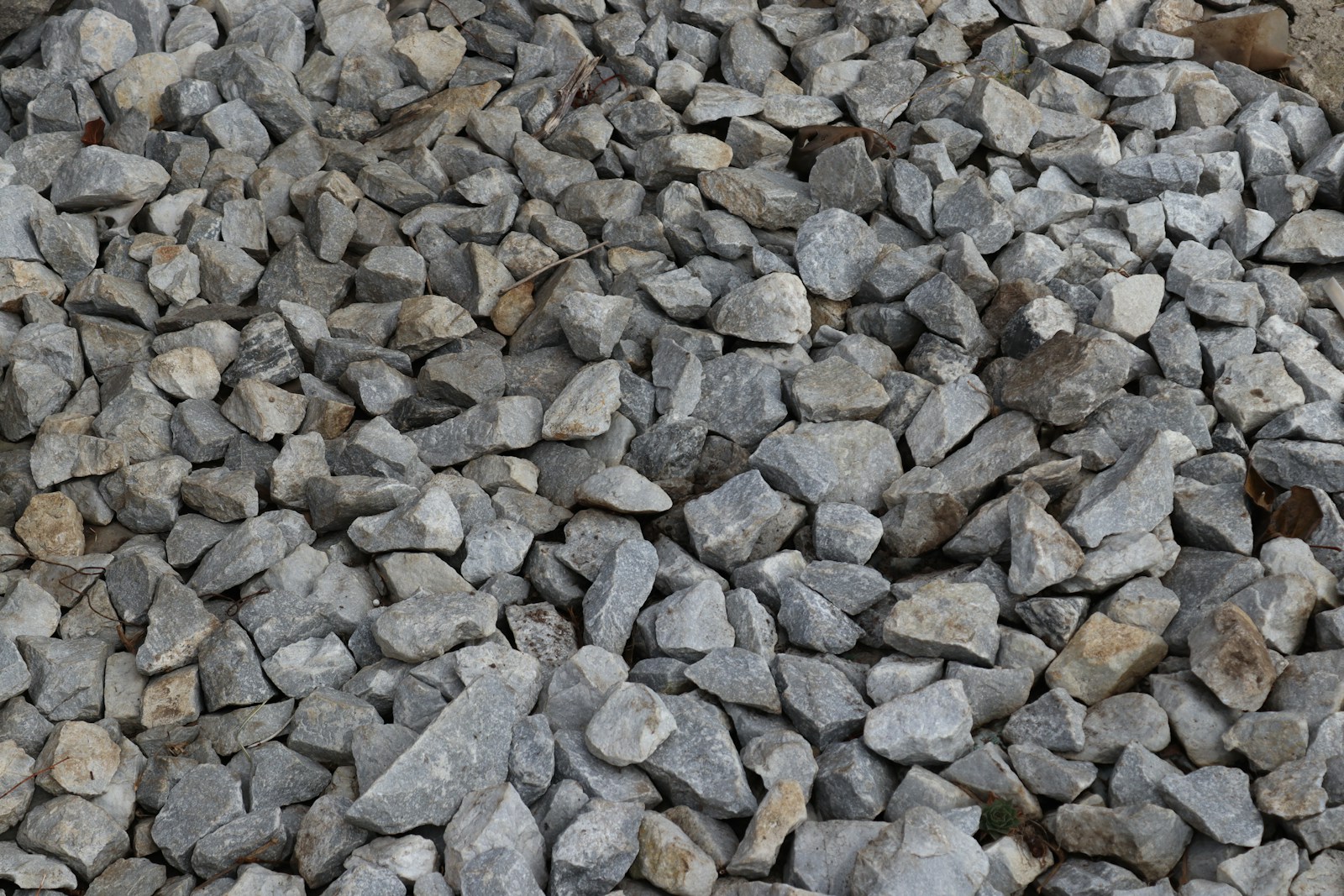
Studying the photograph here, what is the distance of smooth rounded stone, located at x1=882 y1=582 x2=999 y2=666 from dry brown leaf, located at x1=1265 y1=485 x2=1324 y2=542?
24.1 inches

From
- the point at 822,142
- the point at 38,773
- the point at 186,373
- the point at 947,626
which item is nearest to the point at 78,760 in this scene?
the point at 38,773

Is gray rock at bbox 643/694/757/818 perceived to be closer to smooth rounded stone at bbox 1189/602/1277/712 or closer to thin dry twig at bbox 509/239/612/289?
smooth rounded stone at bbox 1189/602/1277/712

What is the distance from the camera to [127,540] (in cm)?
244

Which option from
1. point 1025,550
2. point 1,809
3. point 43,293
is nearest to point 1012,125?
point 1025,550

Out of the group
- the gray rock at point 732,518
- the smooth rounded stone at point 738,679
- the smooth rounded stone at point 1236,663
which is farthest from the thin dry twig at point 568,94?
the smooth rounded stone at point 1236,663

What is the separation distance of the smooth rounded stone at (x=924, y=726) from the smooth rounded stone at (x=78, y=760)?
1.32 meters

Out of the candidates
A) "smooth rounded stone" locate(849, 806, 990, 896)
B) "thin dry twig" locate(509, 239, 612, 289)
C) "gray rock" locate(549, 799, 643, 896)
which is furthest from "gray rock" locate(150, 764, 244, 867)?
"thin dry twig" locate(509, 239, 612, 289)

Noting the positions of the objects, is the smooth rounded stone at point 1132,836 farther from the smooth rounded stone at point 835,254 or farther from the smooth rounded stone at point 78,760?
the smooth rounded stone at point 78,760

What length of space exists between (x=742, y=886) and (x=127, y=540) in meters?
1.49

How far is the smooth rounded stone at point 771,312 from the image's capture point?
8.59 feet

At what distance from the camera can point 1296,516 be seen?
7.38ft

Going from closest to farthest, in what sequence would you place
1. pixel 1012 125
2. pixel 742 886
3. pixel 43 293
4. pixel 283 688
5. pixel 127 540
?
pixel 742 886 < pixel 283 688 < pixel 127 540 < pixel 43 293 < pixel 1012 125

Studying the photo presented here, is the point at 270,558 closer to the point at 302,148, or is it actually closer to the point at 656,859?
the point at 656,859

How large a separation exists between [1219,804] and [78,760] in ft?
6.21
